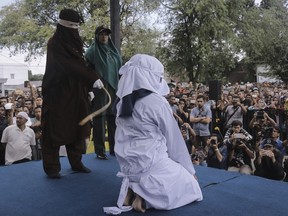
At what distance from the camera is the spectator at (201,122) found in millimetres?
7191

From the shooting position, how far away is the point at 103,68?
415 centimetres

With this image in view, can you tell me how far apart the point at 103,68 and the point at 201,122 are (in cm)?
356

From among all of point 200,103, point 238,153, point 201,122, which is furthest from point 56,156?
point 200,103

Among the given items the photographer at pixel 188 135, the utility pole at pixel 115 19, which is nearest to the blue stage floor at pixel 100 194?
the utility pole at pixel 115 19

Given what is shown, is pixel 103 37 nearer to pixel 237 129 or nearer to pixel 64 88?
pixel 64 88

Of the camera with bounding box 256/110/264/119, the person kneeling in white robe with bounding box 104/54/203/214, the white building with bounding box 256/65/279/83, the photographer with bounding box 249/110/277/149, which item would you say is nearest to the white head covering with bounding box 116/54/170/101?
the person kneeling in white robe with bounding box 104/54/203/214

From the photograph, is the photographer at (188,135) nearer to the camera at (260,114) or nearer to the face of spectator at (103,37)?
the camera at (260,114)

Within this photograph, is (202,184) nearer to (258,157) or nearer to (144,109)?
(144,109)

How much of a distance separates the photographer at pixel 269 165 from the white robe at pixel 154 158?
85.8 inches

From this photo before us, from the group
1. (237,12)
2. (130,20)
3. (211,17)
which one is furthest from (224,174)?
(237,12)

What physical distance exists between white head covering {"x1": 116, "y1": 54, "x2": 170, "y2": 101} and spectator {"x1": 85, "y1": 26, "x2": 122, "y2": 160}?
130cm

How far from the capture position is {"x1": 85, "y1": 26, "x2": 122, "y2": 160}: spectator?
4141 millimetres

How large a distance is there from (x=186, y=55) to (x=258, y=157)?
13495mm

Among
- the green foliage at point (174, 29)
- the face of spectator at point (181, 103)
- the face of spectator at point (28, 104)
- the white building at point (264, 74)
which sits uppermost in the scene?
the green foliage at point (174, 29)
